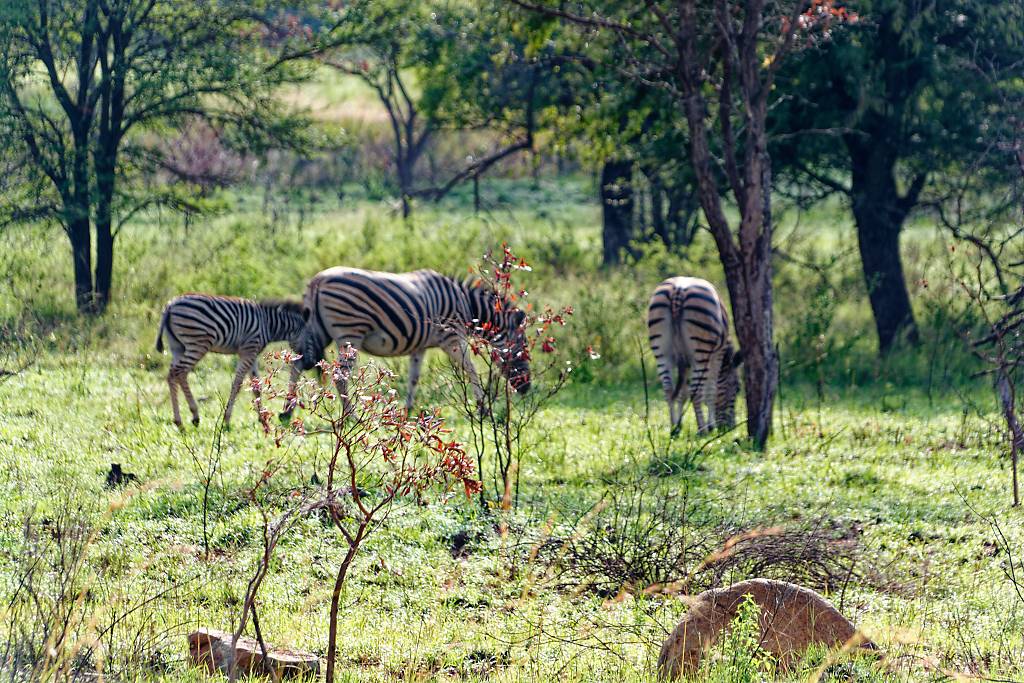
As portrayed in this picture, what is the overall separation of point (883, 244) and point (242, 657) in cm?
1339

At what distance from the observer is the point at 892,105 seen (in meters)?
16.1

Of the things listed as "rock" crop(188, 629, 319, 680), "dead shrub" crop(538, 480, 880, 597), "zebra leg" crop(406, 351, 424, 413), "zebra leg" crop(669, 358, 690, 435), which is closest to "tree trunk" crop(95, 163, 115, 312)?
"zebra leg" crop(406, 351, 424, 413)

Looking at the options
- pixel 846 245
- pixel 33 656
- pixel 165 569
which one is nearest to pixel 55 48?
pixel 165 569

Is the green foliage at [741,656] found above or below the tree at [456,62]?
below

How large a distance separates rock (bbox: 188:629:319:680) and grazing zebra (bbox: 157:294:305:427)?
207 inches

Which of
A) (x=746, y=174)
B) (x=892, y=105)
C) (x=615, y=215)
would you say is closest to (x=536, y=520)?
(x=746, y=174)

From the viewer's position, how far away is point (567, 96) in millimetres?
21453

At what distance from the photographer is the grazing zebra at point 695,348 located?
40.8 feet

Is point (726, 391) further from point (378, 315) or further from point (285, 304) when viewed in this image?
point (285, 304)

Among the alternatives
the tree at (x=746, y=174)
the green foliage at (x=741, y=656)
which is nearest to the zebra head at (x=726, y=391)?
the tree at (x=746, y=174)

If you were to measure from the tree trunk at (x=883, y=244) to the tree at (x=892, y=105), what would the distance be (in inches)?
0.6

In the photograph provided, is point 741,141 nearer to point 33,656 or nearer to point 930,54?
point 930,54

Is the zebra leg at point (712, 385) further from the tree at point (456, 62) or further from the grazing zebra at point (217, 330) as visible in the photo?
the tree at point (456, 62)

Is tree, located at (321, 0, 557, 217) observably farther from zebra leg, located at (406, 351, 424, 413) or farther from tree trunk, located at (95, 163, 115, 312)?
zebra leg, located at (406, 351, 424, 413)
